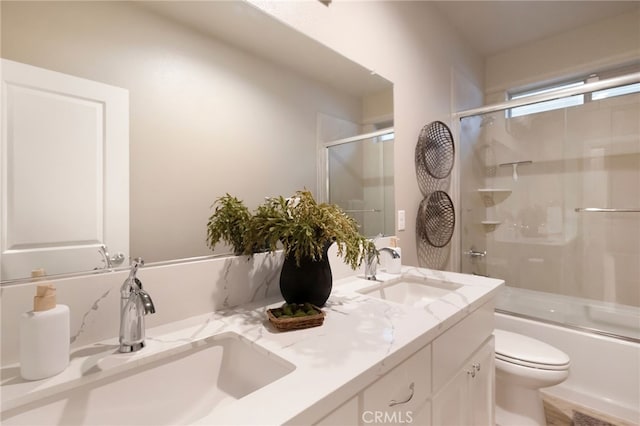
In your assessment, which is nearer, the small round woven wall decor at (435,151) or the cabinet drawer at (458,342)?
the cabinet drawer at (458,342)

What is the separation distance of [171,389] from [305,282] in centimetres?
41

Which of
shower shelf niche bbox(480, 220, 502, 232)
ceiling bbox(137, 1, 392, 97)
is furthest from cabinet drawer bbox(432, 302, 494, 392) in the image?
shower shelf niche bbox(480, 220, 502, 232)

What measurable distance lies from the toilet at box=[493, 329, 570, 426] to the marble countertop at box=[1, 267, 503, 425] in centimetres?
66

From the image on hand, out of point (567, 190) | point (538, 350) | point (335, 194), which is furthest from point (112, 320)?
point (567, 190)

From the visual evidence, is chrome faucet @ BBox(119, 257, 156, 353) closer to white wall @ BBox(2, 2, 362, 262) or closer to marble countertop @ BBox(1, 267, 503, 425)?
marble countertop @ BBox(1, 267, 503, 425)

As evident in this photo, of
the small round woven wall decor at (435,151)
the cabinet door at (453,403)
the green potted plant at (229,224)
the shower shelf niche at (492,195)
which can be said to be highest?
the small round woven wall decor at (435,151)

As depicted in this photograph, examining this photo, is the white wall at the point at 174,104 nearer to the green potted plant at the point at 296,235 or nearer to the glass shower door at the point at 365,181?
the green potted plant at the point at 296,235

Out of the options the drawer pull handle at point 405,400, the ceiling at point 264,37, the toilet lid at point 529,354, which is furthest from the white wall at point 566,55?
the drawer pull handle at point 405,400

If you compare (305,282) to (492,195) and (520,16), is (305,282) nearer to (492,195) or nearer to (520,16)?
(492,195)

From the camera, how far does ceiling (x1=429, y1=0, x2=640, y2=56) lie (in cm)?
209

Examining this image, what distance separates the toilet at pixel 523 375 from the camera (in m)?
1.35

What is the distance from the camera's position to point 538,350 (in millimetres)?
1447

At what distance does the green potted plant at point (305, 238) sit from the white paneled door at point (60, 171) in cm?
37

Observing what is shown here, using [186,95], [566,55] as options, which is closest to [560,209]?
[566,55]
